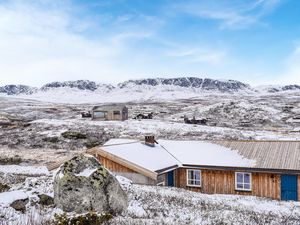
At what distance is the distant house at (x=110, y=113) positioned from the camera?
9088 cm

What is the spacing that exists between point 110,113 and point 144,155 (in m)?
62.6

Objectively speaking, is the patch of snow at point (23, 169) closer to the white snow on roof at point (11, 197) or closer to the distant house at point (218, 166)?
the distant house at point (218, 166)

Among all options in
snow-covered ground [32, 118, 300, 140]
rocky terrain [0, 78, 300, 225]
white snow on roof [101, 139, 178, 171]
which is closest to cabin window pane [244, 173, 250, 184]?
rocky terrain [0, 78, 300, 225]

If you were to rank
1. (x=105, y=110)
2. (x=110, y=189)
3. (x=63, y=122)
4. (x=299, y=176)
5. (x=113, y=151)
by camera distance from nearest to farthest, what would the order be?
1. (x=110, y=189)
2. (x=299, y=176)
3. (x=113, y=151)
4. (x=63, y=122)
5. (x=105, y=110)

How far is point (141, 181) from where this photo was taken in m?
27.8

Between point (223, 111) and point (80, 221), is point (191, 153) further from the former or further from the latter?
point (223, 111)

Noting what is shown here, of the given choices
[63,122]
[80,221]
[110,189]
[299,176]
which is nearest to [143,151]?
[299,176]

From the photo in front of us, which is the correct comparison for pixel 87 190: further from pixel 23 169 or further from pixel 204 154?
pixel 23 169

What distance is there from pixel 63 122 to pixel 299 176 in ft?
196

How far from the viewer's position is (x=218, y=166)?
93.8 ft

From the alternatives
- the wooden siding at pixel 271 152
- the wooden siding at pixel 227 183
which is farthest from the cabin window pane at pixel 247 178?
the wooden siding at pixel 271 152

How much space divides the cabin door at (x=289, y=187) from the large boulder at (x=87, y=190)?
17727mm

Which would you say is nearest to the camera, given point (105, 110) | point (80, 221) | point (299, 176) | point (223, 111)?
point (80, 221)

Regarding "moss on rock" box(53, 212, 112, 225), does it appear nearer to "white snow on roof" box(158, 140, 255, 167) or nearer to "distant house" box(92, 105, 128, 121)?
"white snow on roof" box(158, 140, 255, 167)
